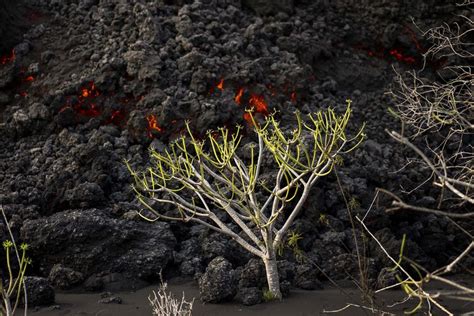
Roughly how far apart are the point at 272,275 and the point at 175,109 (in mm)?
4730

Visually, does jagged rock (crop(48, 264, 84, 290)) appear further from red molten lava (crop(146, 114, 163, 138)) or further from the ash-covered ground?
red molten lava (crop(146, 114, 163, 138))

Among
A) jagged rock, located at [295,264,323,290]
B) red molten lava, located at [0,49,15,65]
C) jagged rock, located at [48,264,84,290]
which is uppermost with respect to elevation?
red molten lava, located at [0,49,15,65]

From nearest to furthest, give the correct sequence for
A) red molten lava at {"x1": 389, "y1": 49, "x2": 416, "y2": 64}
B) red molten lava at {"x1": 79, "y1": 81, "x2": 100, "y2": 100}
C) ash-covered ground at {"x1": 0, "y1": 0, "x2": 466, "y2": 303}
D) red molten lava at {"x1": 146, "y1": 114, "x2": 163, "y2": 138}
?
1. ash-covered ground at {"x1": 0, "y1": 0, "x2": 466, "y2": 303}
2. red molten lava at {"x1": 146, "y1": 114, "x2": 163, "y2": 138}
3. red molten lava at {"x1": 79, "y1": 81, "x2": 100, "y2": 100}
4. red molten lava at {"x1": 389, "y1": 49, "x2": 416, "y2": 64}

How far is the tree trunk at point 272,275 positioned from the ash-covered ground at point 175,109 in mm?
208

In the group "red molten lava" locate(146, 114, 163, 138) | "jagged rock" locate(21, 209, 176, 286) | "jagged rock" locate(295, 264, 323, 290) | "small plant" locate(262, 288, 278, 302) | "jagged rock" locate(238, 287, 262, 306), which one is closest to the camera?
"jagged rock" locate(238, 287, 262, 306)

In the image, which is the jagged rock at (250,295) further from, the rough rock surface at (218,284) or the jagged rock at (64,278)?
the jagged rock at (64,278)

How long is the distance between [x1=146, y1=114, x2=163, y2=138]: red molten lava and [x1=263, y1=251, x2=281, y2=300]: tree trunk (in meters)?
4.47

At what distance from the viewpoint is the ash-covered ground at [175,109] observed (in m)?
8.33

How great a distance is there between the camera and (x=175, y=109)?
10883mm

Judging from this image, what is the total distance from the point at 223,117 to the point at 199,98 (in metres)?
0.70

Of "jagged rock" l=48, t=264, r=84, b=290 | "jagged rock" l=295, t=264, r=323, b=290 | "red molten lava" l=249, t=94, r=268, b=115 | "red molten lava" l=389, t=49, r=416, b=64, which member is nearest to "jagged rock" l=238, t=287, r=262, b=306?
"jagged rock" l=295, t=264, r=323, b=290

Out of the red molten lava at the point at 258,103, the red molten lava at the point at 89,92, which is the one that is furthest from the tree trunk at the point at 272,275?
the red molten lava at the point at 89,92

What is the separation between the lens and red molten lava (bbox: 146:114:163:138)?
1079 cm

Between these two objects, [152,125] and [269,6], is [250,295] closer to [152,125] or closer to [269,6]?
[152,125]
